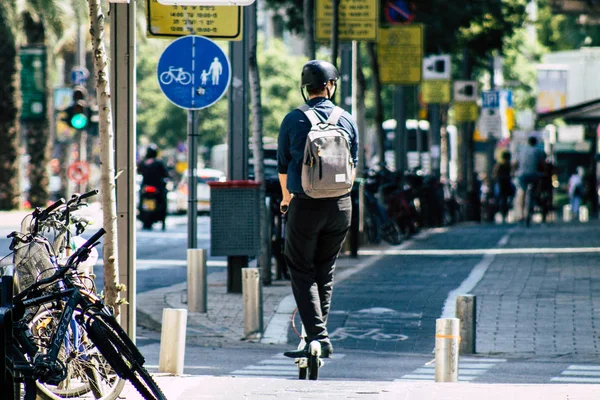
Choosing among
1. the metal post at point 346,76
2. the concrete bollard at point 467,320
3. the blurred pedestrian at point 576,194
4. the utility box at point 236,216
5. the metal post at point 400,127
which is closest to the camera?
the concrete bollard at point 467,320

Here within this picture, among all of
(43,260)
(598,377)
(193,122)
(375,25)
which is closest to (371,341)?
(598,377)

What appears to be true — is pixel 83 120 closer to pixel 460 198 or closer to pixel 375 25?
pixel 375 25

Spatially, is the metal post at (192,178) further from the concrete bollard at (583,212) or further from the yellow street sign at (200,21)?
the concrete bollard at (583,212)

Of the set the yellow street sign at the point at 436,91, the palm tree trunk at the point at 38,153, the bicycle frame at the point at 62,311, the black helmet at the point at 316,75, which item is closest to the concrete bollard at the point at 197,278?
the black helmet at the point at 316,75

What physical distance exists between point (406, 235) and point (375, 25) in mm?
5999

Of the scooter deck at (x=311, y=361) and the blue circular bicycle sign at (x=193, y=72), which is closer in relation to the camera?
the scooter deck at (x=311, y=361)

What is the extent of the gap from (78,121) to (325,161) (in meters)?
20.8

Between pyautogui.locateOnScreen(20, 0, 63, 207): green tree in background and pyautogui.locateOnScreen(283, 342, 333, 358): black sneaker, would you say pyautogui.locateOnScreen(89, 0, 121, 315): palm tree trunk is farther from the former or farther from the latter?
pyautogui.locateOnScreen(20, 0, 63, 207): green tree in background

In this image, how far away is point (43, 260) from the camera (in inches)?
277

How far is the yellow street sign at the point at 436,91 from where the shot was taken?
3497 centimetres

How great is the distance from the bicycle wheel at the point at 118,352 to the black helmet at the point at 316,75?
2.40m

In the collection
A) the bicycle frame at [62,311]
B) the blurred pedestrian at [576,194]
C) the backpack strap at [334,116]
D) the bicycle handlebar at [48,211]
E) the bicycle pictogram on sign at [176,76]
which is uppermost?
the bicycle pictogram on sign at [176,76]

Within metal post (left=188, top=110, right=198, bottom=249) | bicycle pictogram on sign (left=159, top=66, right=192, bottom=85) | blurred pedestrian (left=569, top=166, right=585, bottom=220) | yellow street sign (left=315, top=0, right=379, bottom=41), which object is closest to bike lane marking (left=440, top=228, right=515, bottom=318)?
metal post (left=188, top=110, right=198, bottom=249)

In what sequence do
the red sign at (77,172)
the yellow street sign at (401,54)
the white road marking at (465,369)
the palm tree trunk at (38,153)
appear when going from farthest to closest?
the red sign at (77,172)
the palm tree trunk at (38,153)
the yellow street sign at (401,54)
the white road marking at (465,369)
